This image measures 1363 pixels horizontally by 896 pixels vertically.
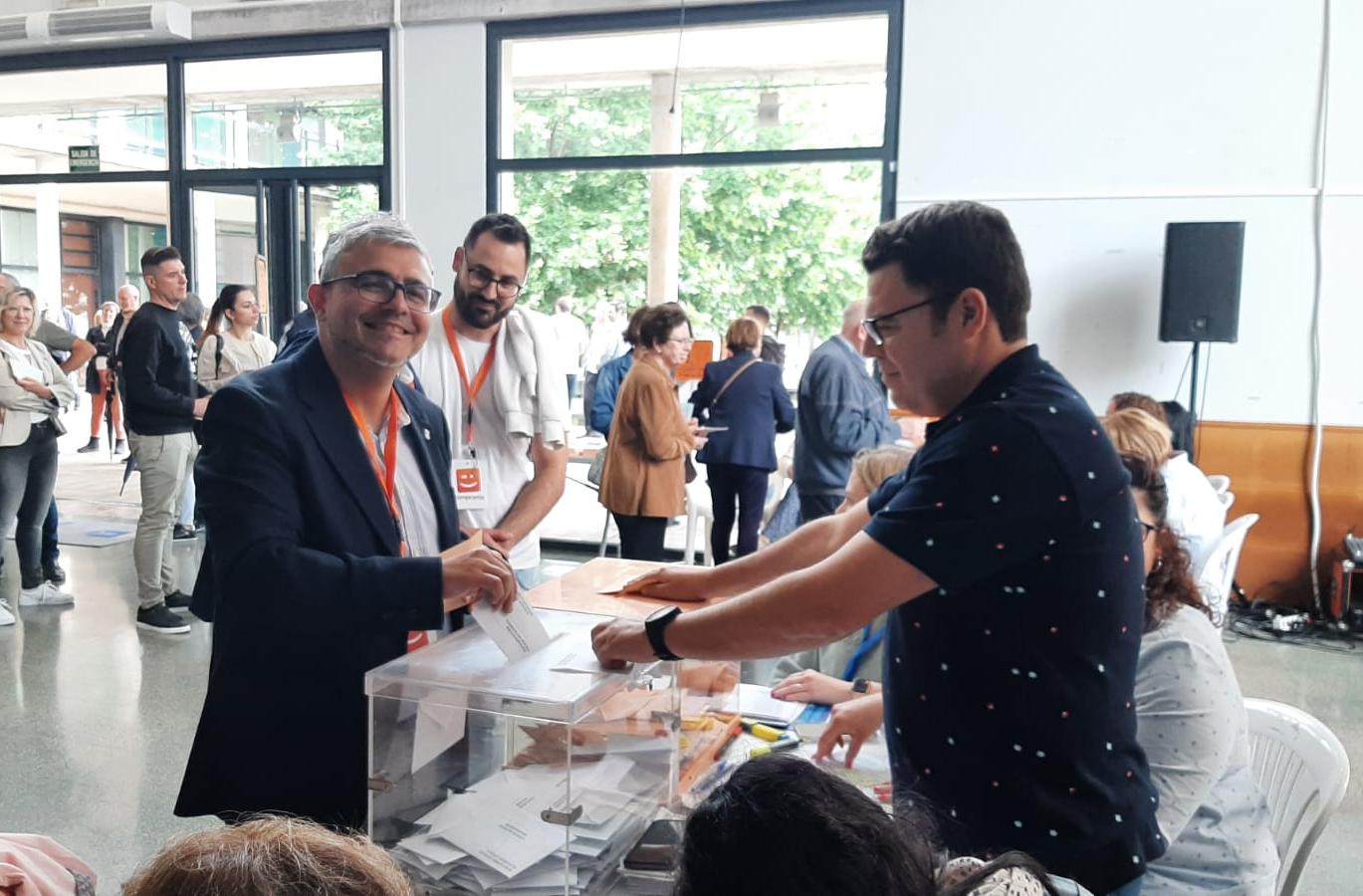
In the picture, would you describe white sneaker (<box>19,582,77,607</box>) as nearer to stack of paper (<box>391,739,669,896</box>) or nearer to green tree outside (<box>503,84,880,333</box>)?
green tree outside (<box>503,84,880,333</box>)

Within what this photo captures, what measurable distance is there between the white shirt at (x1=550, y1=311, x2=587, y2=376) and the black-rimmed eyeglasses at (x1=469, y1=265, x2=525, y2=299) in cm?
507

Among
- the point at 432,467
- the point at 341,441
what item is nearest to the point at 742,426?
the point at 432,467

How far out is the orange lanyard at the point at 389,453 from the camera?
1.63m

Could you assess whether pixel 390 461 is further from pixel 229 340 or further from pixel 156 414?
pixel 229 340

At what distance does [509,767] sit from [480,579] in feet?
0.82

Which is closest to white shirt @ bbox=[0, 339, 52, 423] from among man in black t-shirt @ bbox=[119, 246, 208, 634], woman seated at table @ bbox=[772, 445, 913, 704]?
man in black t-shirt @ bbox=[119, 246, 208, 634]

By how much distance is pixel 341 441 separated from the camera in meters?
1.56

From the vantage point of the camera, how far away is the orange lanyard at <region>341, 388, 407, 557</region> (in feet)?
5.35

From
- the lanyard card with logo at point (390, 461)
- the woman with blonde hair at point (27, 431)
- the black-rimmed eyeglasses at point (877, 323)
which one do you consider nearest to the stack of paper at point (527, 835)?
the lanyard card with logo at point (390, 461)

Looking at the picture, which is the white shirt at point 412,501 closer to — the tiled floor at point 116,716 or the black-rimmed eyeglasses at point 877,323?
the black-rimmed eyeglasses at point 877,323

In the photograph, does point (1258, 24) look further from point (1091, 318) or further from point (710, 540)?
point (710, 540)

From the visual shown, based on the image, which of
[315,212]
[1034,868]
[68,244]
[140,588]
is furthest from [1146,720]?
[68,244]

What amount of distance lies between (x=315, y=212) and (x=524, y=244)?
5.56m

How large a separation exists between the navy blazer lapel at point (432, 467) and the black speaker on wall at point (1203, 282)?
4.92 m
